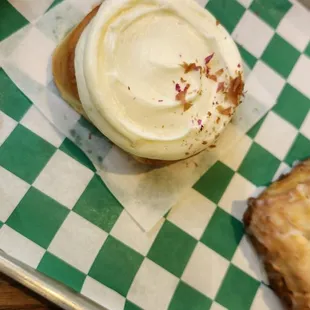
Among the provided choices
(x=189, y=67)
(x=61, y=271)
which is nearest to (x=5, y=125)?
(x=61, y=271)

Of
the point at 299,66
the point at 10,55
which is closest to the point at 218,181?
the point at 299,66

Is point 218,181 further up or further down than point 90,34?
further down

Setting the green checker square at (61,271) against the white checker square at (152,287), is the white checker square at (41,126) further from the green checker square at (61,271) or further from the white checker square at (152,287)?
the white checker square at (152,287)

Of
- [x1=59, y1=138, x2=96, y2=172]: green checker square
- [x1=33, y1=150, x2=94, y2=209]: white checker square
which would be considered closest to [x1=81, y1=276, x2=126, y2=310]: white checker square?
[x1=33, y1=150, x2=94, y2=209]: white checker square

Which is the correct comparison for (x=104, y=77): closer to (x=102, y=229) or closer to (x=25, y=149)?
(x=25, y=149)

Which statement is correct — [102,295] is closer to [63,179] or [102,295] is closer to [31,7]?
[63,179]

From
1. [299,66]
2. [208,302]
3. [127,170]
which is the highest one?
[299,66]
